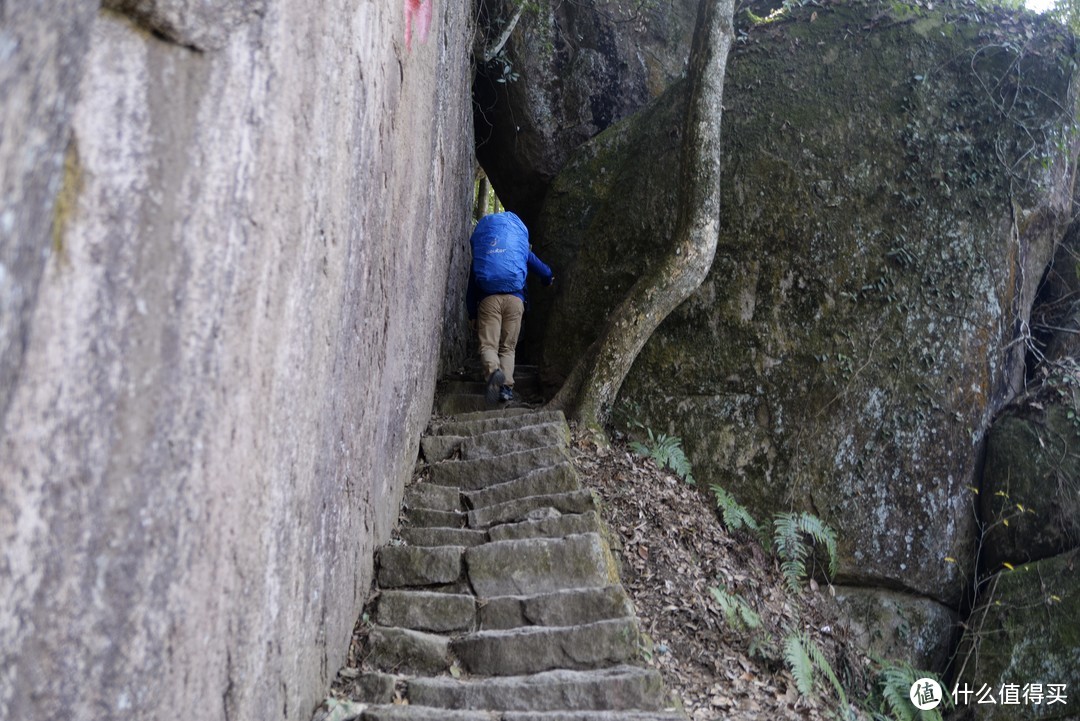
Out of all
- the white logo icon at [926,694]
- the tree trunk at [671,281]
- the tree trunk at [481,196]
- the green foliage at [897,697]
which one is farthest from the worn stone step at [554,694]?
the tree trunk at [481,196]

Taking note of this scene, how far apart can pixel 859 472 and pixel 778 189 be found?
2.86 metres

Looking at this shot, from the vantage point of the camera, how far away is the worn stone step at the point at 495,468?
6773mm

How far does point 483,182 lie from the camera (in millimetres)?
17469

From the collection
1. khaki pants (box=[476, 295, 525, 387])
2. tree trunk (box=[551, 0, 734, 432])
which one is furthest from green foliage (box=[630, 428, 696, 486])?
khaki pants (box=[476, 295, 525, 387])

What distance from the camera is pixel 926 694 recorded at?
7.26m

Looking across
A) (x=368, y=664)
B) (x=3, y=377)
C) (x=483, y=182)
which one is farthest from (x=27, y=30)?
(x=483, y=182)

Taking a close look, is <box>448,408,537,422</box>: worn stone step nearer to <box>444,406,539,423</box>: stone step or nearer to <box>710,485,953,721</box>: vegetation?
<box>444,406,539,423</box>: stone step

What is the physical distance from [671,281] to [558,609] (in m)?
3.55

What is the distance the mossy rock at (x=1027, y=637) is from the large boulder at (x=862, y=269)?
0.44 m

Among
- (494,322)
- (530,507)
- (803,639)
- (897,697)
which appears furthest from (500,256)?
(897,697)

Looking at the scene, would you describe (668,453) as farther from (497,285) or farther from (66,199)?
(66,199)

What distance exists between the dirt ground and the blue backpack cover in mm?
1782

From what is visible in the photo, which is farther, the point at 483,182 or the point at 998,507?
the point at 483,182

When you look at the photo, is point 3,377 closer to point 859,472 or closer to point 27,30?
point 27,30
